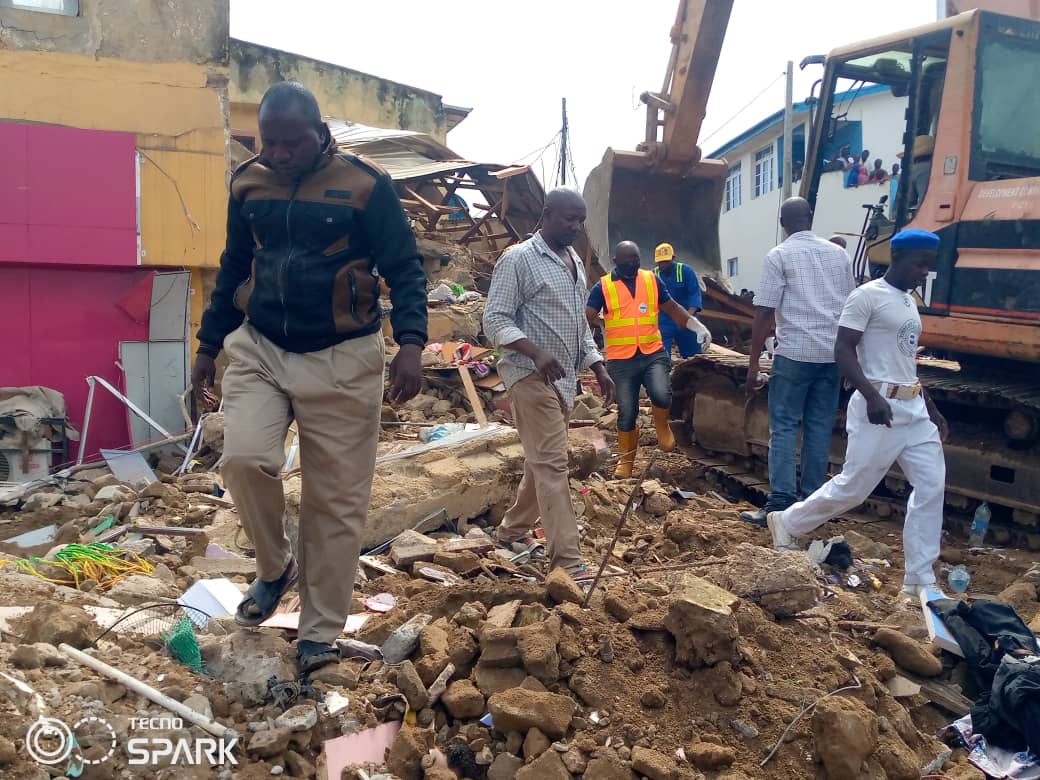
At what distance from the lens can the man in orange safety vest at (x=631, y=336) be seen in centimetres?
726

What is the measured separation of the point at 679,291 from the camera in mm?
8984

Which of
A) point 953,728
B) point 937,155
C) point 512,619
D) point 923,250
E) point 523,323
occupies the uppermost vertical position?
point 937,155

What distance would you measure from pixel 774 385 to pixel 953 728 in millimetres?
2776

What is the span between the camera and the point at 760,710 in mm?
3234

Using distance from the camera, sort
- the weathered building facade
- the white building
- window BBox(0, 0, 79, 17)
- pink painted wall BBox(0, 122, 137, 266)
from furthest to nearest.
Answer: the white building
window BBox(0, 0, 79, 17)
the weathered building facade
pink painted wall BBox(0, 122, 137, 266)

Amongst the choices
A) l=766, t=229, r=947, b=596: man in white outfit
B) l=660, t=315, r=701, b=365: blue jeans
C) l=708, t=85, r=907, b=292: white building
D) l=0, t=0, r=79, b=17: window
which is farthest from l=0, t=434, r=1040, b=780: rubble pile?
l=708, t=85, r=907, b=292: white building

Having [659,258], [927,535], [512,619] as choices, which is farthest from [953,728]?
[659,258]

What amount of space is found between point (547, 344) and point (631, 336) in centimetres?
274

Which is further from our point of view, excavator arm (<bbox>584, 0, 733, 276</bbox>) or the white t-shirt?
excavator arm (<bbox>584, 0, 733, 276</bbox>)

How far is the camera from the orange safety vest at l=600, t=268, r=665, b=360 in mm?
7246

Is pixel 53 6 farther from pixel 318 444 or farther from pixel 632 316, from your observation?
pixel 318 444

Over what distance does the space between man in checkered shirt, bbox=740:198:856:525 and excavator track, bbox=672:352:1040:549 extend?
108 cm

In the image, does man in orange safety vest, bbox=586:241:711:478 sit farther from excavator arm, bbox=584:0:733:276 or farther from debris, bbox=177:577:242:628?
debris, bbox=177:577:242:628

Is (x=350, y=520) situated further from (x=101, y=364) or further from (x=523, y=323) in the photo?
(x=101, y=364)
